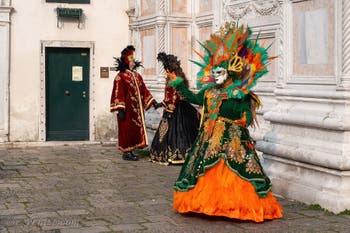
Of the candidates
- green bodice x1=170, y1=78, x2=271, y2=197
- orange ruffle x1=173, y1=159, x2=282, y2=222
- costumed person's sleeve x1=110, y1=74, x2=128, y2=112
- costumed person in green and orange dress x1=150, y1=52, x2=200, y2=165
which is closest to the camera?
orange ruffle x1=173, y1=159, x2=282, y2=222

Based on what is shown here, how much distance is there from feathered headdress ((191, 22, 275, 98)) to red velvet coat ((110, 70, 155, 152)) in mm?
4833

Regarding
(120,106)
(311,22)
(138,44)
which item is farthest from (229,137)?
(138,44)

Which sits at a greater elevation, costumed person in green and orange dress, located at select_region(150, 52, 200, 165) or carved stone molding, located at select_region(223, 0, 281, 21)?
carved stone molding, located at select_region(223, 0, 281, 21)

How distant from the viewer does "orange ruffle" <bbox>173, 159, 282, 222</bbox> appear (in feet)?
22.3

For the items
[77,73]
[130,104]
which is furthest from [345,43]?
[77,73]

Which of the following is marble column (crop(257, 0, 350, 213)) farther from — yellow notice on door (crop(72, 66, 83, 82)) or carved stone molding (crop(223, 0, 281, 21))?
Result: yellow notice on door (crop(72, 66, 83, 82))

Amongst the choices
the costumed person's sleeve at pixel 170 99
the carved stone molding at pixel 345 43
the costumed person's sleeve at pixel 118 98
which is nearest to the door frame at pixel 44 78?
the costumed person's sleeve at pixel 118 98

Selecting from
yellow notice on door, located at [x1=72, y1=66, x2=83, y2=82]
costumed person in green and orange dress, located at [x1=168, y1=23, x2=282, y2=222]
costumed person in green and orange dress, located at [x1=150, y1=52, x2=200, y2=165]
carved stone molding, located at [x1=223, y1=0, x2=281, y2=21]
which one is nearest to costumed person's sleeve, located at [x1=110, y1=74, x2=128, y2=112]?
costumed person in green and orange dress, located at [x1=150, y1=52, x2=200, y2=165]

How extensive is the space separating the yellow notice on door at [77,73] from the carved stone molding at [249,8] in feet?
16.0

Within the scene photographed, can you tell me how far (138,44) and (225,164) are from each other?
7.70 m

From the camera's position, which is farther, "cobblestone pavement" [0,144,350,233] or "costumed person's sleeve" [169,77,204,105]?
"costumed person's sleeve" [169,77,204,105]

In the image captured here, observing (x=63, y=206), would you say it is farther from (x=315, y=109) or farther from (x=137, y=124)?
(x=137, y=124)

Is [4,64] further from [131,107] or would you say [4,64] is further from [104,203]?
[104,203]

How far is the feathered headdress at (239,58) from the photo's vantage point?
703 centimetres
